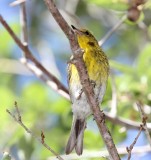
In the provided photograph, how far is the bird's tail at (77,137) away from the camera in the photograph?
3744 millimetres

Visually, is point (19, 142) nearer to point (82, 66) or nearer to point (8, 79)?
point (82, 66)

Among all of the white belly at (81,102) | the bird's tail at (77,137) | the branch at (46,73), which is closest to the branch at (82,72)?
the bird's tail at (77,137)

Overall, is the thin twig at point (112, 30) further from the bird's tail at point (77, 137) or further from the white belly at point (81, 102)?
the bird's tail at point (77, 137)

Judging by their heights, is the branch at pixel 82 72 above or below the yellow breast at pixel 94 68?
below

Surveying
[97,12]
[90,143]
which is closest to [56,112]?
[90,143]

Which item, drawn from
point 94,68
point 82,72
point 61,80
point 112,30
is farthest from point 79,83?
point 61,80

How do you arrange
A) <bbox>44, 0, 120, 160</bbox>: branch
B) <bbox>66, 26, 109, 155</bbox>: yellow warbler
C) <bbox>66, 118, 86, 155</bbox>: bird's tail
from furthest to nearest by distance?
<bbox>66, 26, 109, 155</bbox>: yellow warbler → <bbox>66, 118, 86, 155</bbox>: bird's tail → <bbox>44, 0, 120, 160</bbox>: branch

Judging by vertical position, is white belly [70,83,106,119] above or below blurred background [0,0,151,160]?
below

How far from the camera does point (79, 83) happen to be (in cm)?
383

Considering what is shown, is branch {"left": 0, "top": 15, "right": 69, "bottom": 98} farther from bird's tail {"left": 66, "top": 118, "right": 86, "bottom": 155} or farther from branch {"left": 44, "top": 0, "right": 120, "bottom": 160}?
branch {"left": 44, "top": 0, "right": 120, "bottom": 160}

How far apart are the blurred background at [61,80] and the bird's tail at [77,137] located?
281 millimetres

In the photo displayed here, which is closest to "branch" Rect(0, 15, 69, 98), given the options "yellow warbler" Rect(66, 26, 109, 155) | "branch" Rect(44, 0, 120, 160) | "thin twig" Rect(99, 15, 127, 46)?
"yellow warbler" Rect(66, 26, 109, 155)

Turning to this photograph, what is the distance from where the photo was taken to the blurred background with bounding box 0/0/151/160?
13.6ft

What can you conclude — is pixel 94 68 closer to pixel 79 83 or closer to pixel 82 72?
pixel 79 83
